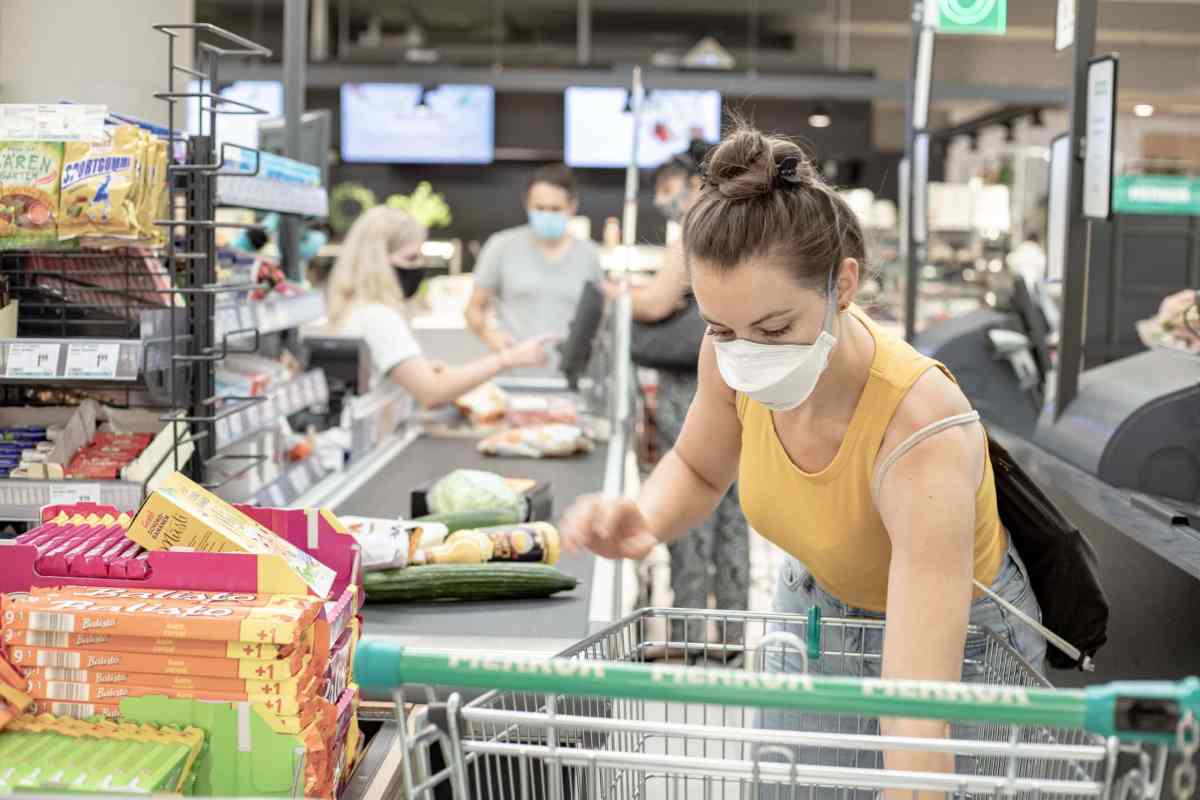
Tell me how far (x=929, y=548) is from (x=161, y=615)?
88cm

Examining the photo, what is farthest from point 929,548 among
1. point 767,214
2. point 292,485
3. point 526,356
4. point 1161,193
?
point 1161,193

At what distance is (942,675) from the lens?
54.3 inches

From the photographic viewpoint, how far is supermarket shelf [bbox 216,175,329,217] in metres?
2.51

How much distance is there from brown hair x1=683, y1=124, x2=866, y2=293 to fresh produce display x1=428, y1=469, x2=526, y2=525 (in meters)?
1.28

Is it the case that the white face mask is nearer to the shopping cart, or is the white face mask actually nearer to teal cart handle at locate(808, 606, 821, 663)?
teal cart handle at locate(808, 606, 821, 663)

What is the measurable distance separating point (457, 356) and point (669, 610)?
644cm

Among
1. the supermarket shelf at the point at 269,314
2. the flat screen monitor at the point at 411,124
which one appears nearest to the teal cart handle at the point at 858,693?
the supermarket shelf at the point at 269,314

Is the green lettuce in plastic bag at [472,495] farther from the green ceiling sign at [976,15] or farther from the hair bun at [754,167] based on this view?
the green ceiling sign at [976,15]

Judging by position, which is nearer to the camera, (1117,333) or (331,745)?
(331,745)

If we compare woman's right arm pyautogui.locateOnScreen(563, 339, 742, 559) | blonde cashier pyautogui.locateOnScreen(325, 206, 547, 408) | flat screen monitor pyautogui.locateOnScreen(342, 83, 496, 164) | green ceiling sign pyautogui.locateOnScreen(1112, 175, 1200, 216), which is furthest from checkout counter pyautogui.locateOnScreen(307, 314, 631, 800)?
flat screen monitor pyautogui.locateOnScreen(342, 83, 496, 164)

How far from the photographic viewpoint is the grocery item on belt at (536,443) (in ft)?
13.1

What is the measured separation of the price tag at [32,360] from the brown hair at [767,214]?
114 cm

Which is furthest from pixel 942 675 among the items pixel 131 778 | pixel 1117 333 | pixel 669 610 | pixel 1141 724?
pixel 1117 333

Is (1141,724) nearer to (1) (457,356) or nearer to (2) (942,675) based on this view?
(2) (942,675)
